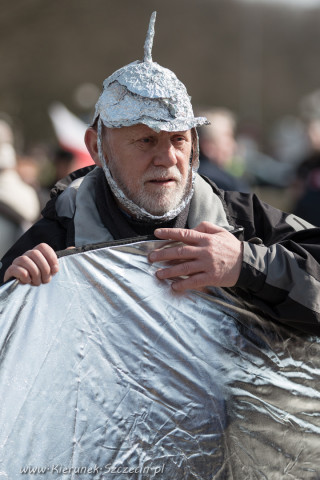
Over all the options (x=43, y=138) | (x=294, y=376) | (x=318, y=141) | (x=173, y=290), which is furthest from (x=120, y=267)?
(x=43, y=138)

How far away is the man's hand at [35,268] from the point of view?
7.32ft

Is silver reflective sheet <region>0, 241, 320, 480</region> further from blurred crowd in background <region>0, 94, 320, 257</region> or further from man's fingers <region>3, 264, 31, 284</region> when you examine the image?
blurred crowd in background <region>0, 94, 320, 257</region>

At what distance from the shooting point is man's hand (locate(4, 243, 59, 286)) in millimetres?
2230

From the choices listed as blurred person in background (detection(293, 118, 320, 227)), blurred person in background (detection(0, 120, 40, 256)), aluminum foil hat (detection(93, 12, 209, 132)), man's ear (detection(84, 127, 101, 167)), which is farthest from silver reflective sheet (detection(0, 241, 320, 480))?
blurred person in background (detection(293, 118, 320, 227))

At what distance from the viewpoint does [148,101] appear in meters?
2.69

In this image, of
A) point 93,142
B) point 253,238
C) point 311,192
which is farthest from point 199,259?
point 311,192

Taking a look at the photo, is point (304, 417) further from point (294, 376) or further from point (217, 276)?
point (217, 276)

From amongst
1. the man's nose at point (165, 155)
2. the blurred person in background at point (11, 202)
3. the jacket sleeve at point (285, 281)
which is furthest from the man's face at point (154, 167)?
the blurred person in background at point (11, 202)

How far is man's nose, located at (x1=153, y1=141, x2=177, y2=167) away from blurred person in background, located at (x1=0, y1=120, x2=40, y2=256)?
2366 mm

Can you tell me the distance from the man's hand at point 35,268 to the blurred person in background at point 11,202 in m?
2.66

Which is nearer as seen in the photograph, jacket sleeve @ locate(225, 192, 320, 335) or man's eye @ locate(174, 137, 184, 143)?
jacket sleeve @ locate(225, 192, 320, 335)

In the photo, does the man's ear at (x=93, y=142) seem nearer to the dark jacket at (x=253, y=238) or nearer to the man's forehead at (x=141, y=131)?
the dark jacket at (x=253, y=238)

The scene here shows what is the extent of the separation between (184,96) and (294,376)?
1.03 m

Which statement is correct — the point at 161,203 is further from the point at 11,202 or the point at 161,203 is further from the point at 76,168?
the point at 76,168
